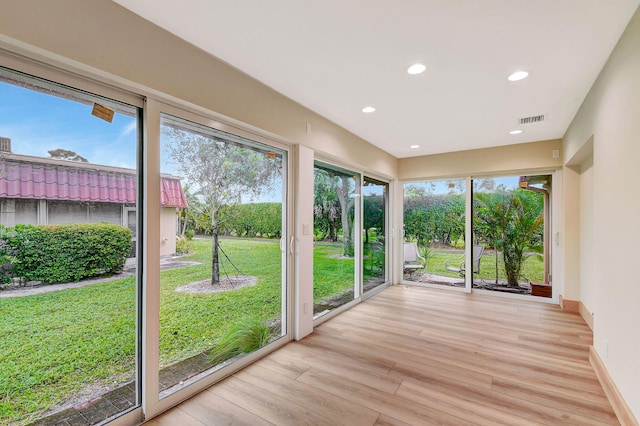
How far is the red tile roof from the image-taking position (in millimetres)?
1444

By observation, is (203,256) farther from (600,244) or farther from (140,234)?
(600,244)

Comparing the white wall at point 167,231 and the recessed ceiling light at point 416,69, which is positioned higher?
the recessed ceiling light at point 416,69

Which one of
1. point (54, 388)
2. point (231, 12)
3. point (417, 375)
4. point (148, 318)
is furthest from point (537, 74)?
point (54, 388)

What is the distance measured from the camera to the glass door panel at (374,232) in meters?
4.88

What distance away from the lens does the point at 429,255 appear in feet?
18.4

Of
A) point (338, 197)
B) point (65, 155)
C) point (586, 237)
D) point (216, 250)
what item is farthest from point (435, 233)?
point (65, 155)

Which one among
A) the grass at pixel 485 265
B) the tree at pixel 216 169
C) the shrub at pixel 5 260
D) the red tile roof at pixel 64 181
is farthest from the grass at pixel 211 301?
the grass at pixel 485 265

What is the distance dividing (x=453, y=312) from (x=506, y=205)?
223 centimetres

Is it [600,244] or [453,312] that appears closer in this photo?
[600,244]

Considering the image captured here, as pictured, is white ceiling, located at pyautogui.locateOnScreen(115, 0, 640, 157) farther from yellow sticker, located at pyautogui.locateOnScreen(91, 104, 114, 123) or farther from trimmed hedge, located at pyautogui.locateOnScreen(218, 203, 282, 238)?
trimmed hedge, located at pyautogui.locateOnScreen(218, 203, 282, 238)

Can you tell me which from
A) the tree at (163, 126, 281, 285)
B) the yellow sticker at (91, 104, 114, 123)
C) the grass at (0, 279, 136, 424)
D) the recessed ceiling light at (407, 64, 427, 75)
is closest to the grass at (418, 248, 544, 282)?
the recessed ceiling light at (407, 64, 427, 75)

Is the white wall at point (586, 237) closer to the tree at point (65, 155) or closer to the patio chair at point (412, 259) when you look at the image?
the patio chair at point (412, 259)

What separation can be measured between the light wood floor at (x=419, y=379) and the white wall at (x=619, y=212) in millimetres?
405

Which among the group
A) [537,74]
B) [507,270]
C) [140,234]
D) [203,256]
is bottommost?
[507,270]
